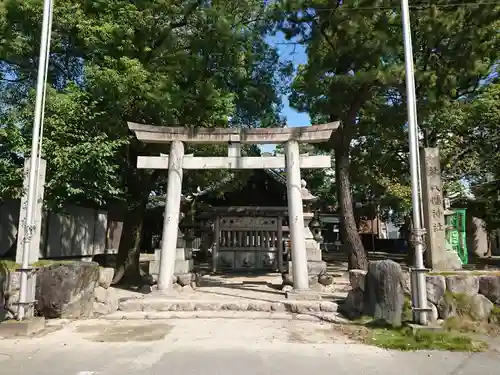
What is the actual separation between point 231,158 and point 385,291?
18.3 ft

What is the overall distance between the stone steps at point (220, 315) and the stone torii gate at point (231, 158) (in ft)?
6.04

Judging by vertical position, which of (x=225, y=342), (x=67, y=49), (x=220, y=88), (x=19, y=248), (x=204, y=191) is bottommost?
(x=225, y=342)

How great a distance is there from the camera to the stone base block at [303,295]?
35.6ft

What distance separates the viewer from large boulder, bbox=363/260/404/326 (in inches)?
330

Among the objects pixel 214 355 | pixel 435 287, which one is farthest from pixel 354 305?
pixel 214 355

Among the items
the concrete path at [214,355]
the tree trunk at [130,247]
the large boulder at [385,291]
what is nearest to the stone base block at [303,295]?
the large boulder at [385,291]

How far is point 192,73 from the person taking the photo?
13203 mm

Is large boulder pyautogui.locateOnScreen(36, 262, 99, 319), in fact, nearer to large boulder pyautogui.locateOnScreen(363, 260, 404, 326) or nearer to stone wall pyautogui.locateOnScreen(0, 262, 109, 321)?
stone wall pyautogui.locateOnScreen(0, 262, 109, 321)

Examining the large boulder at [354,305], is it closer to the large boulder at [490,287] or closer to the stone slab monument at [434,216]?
the stone slab monument at [434,216]

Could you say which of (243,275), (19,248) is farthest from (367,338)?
(243,275)

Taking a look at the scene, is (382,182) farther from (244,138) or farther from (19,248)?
(19,248)

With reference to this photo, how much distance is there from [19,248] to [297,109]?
1276 centimetres

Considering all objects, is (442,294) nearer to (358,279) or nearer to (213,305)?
(358,279)

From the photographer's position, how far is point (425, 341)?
7.27m
